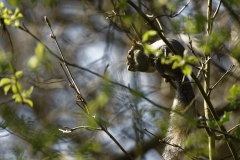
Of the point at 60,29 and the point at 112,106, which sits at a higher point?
the point at 60,29

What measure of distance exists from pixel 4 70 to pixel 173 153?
3.59 ft

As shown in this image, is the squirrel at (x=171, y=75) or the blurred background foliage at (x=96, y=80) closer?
the blurred background foliage at (x=96, y=80)

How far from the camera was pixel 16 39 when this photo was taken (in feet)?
18.0

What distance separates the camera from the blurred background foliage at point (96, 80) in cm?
205

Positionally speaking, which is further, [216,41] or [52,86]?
[52,86]

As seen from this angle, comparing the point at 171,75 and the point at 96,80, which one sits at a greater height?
the point at 96,80

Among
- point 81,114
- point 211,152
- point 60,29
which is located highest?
point 60,29

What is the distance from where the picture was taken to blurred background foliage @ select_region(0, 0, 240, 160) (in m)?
2.05

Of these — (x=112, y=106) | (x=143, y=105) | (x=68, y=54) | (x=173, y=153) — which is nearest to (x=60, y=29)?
(x=68, y=54)

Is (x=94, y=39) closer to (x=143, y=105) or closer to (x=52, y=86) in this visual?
(x=52, y=86)

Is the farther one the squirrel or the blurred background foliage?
the squirrel

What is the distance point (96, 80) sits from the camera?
3.94m

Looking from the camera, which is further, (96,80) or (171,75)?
(96,80)

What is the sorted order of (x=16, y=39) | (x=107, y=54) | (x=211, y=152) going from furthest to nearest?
1. (x=16, y=39)
2. (x=107, y=54)
3. (x=211, y=152)
